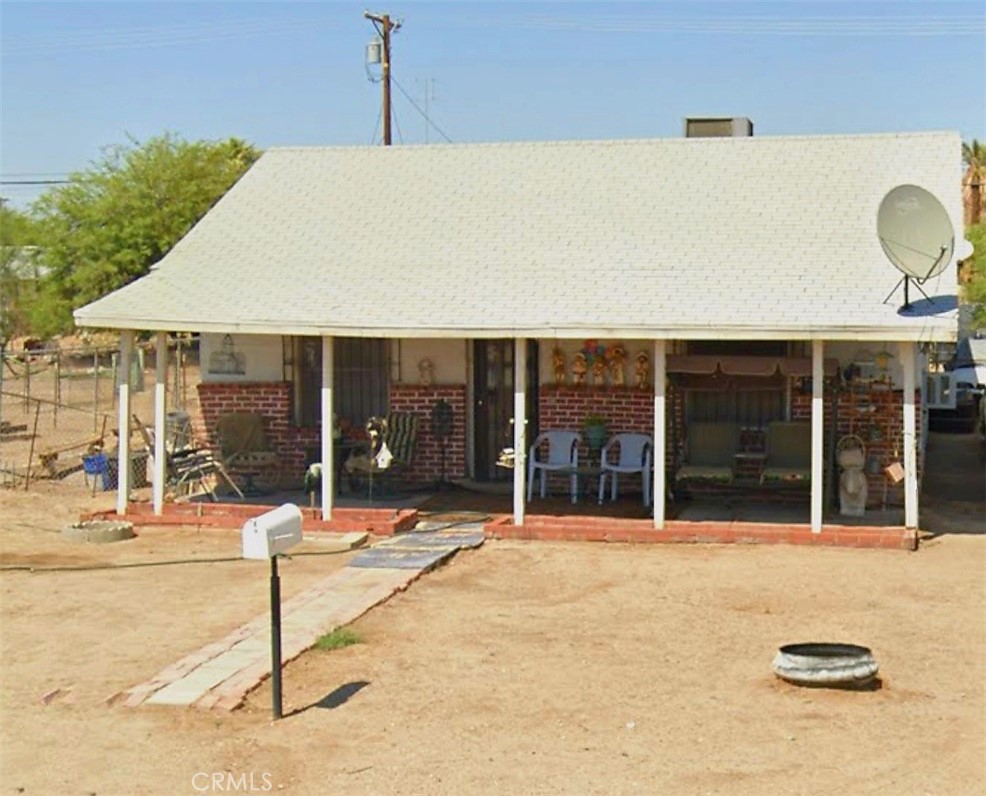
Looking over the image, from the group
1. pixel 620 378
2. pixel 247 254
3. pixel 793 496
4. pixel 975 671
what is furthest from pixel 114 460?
pixel 975 671

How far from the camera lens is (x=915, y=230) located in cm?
1466

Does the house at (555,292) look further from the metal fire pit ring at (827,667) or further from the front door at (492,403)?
the metal fire pit ring at (827,667)

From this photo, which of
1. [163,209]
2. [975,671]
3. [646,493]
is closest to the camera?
[975,671]

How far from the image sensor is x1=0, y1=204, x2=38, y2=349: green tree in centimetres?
4634

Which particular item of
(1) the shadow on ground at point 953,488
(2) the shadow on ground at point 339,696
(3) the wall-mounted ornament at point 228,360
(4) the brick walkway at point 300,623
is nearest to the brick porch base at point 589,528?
(4) the brick walkway at point 300,623

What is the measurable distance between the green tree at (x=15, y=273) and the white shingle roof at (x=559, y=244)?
2881 cm

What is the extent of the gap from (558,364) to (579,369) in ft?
0.93

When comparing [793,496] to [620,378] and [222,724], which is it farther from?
[222,724]

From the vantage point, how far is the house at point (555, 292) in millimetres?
15289

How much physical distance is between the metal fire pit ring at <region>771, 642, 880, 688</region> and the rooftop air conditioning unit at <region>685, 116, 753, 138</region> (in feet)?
38.1

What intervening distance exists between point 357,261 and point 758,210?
187 inches

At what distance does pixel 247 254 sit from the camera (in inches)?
709

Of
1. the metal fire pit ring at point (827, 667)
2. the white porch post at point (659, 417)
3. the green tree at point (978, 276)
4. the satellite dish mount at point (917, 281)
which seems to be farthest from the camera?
the green tree at point (978, 276)
